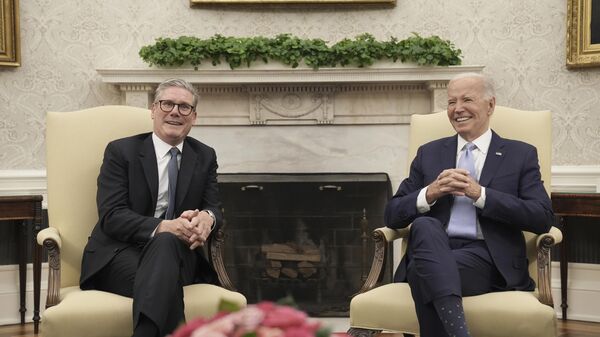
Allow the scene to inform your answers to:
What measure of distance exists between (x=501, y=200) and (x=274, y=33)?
9.25 feet

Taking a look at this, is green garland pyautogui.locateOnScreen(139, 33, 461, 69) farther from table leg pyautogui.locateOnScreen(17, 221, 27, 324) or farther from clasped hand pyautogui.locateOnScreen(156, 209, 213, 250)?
clasped hand pyautogui.locateOnScreen(156, 209, 213, 250)

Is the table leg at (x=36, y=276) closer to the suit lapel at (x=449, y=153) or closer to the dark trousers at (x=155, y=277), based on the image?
the dark trousers at (x=155, y=277)

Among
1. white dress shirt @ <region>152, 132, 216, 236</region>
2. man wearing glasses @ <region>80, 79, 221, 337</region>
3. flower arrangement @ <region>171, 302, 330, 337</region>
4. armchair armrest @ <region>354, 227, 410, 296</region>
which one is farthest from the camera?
white dress shirt @ <region>152, 132, 216, 236</region>

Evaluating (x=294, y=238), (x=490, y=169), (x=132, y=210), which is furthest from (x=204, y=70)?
(x=490, y=169)

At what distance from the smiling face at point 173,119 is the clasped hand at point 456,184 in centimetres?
115

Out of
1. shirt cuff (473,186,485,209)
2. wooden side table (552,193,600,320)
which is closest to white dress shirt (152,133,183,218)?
shirt cuff (473,186,485,209)

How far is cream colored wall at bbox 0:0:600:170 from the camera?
17.3 ft

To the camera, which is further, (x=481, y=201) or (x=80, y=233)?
(x=80, y=233)

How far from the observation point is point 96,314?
2811 millimetres

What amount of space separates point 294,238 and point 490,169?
7.23ft

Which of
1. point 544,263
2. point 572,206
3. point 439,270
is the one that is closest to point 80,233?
point 439,270

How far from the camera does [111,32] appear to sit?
5.37 meters

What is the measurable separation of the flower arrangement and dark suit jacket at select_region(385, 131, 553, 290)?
1811mm

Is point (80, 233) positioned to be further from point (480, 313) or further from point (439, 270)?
Result: point (480, 313)
